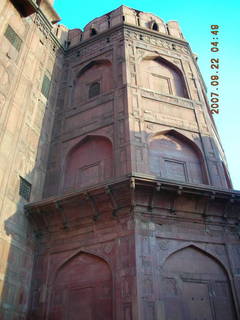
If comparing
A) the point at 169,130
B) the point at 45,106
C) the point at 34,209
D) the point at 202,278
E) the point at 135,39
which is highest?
the point at 135,39

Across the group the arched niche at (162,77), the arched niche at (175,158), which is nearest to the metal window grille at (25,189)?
the arched niche at (175,158)

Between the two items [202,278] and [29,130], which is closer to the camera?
[202,278]

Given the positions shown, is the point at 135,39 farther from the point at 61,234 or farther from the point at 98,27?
the point at 61,234

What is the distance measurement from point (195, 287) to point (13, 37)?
395 inches

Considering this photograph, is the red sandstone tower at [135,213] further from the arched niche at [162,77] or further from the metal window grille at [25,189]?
the metal window grille at [25,189]

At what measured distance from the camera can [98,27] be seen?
51.6 ft

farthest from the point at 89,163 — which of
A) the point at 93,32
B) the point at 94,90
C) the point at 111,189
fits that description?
the point at 93,32

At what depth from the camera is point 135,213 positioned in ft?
26.2

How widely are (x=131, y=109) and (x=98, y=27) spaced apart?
7.08 meters

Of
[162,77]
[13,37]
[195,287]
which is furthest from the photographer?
[162,77]

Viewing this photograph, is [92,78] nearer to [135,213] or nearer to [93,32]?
[93,32]

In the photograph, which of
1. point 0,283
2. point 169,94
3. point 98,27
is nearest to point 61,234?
point 0,283

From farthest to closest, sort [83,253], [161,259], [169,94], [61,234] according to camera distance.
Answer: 1. [169,94]
2. [61,234]
3. [83,253]
4. [161,259]

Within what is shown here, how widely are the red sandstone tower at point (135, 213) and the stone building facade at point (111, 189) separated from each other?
3cm
